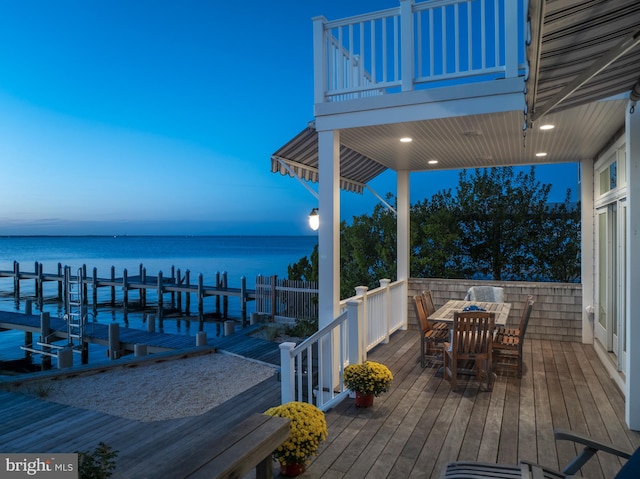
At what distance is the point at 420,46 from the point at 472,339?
340 centimetres

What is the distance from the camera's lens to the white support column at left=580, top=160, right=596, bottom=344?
24.1 ft

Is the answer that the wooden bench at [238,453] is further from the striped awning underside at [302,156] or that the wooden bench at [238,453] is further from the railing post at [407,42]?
the striped awning underside at [302,156]

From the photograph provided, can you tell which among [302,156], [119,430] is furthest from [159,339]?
[302,156]

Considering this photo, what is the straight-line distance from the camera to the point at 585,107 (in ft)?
14.3

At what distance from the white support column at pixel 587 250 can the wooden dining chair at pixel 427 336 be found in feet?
9.52

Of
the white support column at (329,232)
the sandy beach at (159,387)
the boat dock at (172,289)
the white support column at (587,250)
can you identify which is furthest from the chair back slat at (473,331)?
the boat dock at (172,289)

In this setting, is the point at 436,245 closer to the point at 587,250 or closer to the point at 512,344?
the point at 587,250

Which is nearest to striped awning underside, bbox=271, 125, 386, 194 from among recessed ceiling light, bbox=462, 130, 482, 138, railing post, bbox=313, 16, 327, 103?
railing post, bbox=313, 16, 327, 103

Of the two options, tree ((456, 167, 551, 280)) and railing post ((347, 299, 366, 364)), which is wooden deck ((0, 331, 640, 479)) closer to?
railing post ((347, 299, 366, 364))

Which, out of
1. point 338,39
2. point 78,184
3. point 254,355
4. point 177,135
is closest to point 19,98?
point 78,184

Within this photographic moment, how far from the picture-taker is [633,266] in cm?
390

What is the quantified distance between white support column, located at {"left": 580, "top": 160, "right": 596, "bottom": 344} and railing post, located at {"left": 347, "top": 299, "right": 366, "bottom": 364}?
14.8 feet

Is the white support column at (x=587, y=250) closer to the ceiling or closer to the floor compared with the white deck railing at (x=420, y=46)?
closer to the floor

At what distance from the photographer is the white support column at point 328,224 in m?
5.39
